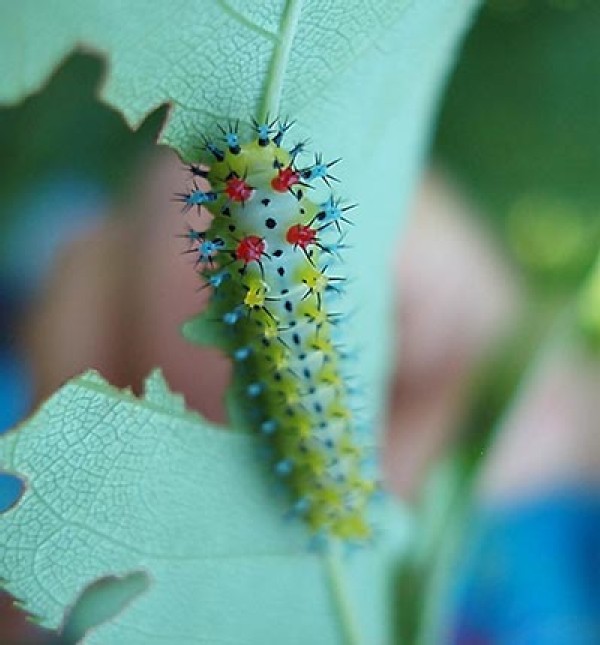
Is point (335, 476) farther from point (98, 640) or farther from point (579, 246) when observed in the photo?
point (579, 246)

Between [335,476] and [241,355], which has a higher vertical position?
[241,355]

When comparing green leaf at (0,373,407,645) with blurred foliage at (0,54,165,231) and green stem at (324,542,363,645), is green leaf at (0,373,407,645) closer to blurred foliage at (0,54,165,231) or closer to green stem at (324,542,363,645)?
green stem at (324,542,363,645)

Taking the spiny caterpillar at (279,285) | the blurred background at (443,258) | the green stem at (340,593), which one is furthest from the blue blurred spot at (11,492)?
the green stem at (340,593)

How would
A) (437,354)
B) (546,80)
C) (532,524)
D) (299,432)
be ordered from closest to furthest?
(299,432)
(546,80)
(437,354)
(532,524)

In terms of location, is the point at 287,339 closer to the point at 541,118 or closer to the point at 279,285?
the point at 279,285

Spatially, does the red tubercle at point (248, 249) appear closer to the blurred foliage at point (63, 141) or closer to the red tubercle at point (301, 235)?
the red tubercle at point (301, 235)

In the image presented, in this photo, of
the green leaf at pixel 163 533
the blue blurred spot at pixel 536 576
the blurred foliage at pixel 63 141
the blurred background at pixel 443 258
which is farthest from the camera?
the blue blurred spot at pixel 536 576

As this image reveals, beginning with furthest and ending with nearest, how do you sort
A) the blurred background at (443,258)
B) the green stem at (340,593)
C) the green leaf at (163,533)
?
the blurred background at (443,258) → the green stem at (340,593) → the green leaf at (163,533)

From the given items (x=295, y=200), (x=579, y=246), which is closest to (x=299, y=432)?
(x=295, y=200)
